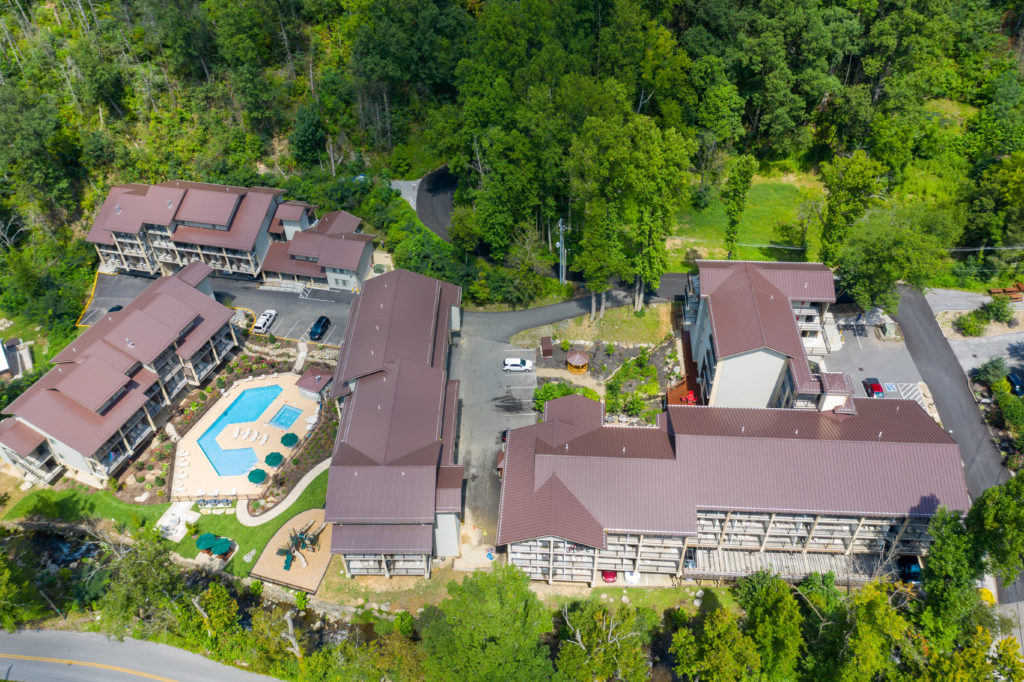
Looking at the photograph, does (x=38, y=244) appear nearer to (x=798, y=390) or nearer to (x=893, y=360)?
(x=798, y=390)

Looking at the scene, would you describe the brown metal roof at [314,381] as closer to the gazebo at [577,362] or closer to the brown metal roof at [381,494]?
the brown metal roof at [381,494]

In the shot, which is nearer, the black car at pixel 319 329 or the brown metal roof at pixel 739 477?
the brown metal roof at pixel 739 477

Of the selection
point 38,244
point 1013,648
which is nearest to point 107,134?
point 38,244

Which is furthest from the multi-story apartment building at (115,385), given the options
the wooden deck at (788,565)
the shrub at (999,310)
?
the shrub at (999,310)

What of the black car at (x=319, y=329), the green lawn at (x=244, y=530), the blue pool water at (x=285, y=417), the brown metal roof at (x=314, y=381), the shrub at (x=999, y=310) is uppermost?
the shrub at (x=999, y=310)

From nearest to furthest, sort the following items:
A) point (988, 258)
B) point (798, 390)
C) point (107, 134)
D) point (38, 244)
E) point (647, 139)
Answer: point (798, 390)
point (647, 139)
point (988, 258)
point (38, 244)
point (107, 134)

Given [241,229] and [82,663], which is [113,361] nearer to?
[241,229]
